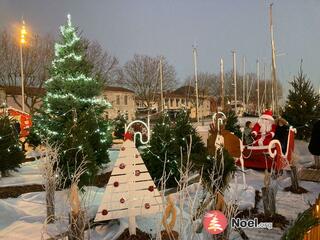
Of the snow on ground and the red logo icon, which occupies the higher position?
the red logo icon

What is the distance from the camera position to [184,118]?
11000 mm

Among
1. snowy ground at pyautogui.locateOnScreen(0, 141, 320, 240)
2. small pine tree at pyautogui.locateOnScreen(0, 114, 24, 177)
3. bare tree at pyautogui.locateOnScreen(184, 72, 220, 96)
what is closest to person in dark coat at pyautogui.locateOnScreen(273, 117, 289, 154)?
snowy ground at pyautogui.locateOnScreen(0, 141, 320, 240)

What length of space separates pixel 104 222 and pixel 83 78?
8881 mm

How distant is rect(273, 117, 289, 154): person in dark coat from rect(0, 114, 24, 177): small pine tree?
311 inches

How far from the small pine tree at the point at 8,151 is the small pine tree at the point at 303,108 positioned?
11029mm

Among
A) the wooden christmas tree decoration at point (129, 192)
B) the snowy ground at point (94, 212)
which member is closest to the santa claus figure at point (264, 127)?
the snowy ground at point (94, 212)

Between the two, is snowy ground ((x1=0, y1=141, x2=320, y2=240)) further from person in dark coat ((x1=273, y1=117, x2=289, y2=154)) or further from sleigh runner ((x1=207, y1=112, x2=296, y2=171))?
person in dark coat ((x1=273, y1=117, x2=289, y2=154))

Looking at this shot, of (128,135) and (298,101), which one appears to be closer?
(128,135)

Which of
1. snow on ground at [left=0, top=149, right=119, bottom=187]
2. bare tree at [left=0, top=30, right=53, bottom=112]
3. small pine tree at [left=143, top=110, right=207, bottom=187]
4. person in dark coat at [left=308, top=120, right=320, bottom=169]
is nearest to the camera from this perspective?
person in dark coat at [left=308, top=120, right=320, bottom=169]

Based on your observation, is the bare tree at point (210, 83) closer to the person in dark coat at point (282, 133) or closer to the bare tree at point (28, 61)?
the bare tree at point (28, 61)

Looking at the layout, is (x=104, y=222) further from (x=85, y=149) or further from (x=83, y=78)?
(x=83, y=78)

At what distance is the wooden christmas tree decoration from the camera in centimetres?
592

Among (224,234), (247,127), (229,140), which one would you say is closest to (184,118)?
(229,140)

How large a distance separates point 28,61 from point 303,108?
27789mm
